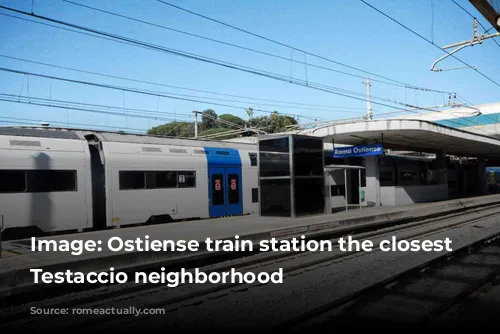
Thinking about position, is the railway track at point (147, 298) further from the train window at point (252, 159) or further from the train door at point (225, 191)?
the train window at point (252, 159)

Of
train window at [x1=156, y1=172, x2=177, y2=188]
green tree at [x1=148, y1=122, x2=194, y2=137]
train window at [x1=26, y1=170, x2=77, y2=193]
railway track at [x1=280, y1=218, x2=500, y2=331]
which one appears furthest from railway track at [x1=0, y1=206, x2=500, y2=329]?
green tree at [x1=148, y1=122, x2=194, y2=137]

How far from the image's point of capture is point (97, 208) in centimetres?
1420

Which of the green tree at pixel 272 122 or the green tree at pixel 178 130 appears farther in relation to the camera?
the green tree at pixel 178 130

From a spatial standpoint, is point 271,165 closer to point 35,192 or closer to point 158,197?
point 158,197

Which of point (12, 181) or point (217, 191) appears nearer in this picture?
point (12, 181)

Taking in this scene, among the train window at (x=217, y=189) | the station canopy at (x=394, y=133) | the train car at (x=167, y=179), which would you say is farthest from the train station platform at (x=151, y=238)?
the station canopy at (x=394, y=133)

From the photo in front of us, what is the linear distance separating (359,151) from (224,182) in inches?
289

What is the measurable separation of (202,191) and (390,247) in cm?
756

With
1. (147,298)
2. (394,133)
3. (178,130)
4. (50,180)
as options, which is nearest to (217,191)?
(50,180)

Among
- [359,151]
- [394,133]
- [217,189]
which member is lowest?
[217,189]

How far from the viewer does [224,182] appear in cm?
1788

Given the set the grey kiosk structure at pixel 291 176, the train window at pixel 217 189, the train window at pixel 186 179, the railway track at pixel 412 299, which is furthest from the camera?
the train window at pixel 217 189

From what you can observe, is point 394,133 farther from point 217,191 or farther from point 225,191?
point 217,191

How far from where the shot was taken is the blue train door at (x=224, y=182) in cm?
1741
